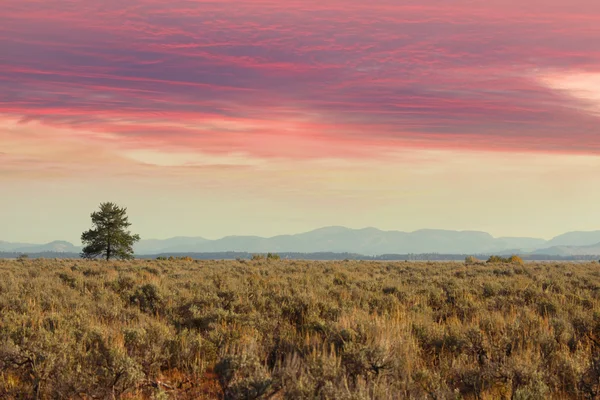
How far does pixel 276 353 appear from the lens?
920 centimetres

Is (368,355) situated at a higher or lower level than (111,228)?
lower

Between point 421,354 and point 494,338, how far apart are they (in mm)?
1881

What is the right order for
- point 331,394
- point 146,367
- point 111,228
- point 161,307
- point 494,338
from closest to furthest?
1. point 331,394
2. point 146,367
3. point 494,338
4. point 161,307
5. point 111,228

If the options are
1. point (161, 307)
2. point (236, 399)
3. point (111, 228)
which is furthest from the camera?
point (111, 228)

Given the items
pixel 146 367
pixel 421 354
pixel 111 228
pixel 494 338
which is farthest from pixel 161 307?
pixel 111 228

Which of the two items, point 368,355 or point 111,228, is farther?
point 111,228

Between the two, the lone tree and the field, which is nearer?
the field

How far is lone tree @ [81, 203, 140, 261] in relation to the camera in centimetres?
5669

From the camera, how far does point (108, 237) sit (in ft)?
186

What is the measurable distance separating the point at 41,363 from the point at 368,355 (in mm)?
5237

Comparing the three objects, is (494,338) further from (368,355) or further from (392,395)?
(392,395)

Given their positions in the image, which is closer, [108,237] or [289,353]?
[289,353]

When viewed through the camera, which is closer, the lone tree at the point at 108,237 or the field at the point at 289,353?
the field at the point at 289,353

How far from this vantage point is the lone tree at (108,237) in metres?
56.7
